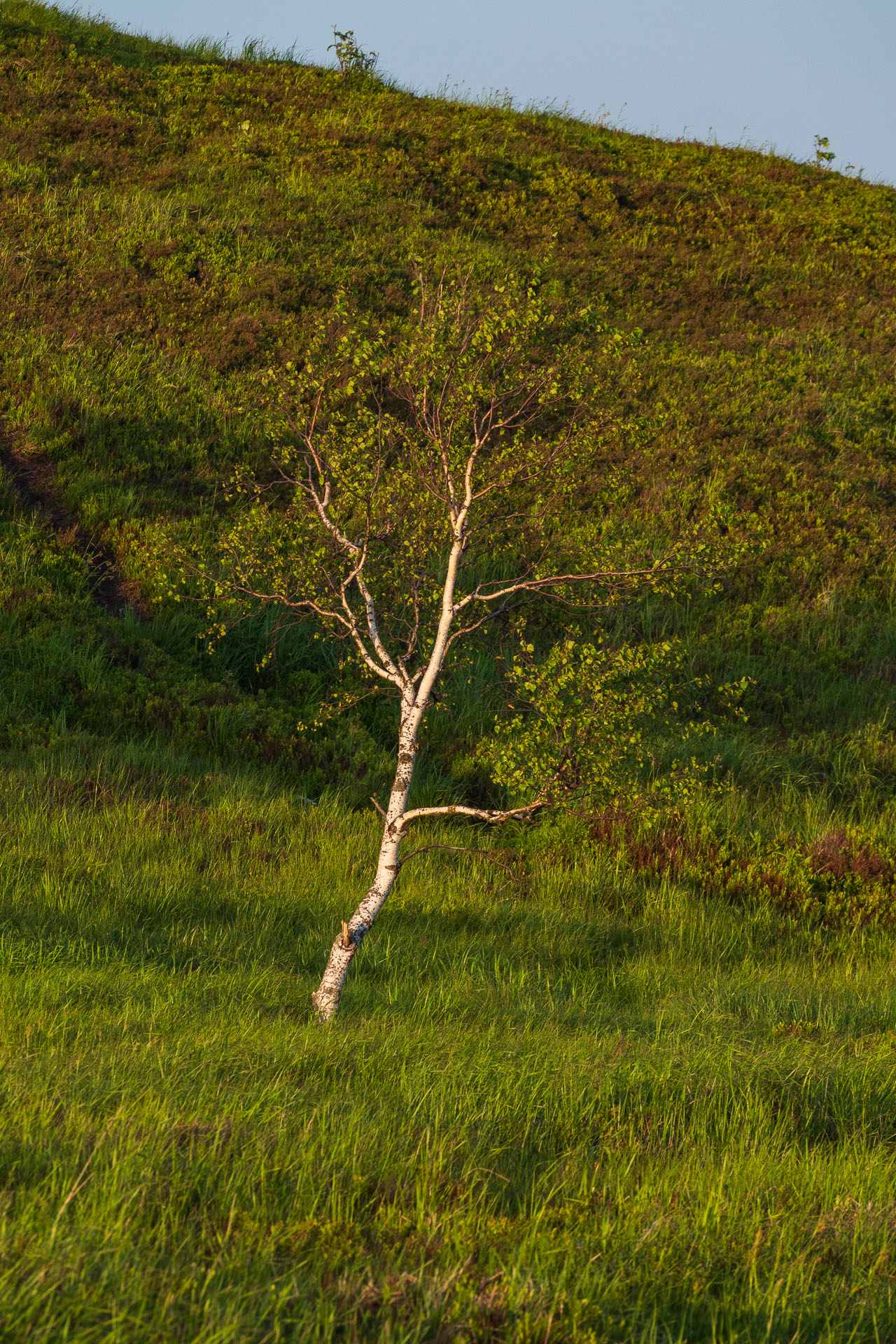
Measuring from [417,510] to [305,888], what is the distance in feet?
11.5

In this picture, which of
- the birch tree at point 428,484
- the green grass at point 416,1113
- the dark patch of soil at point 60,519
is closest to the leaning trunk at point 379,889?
the birch tree at point 428,484

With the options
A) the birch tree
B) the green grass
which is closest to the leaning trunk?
the birch tree

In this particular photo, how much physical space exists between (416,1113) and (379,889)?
2371 mm

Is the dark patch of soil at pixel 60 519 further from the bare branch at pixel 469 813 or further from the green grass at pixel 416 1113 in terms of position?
the bare branch at pixel 469 813

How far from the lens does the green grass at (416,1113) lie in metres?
2.82

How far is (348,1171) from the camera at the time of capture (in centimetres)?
358

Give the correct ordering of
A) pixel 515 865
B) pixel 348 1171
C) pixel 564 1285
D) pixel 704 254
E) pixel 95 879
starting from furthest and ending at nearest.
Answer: pixel 704 254
pixel 515 865
pixel 95 879
pixel 348 1171
pixel 564 1285

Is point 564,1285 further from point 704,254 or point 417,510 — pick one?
point 704,254

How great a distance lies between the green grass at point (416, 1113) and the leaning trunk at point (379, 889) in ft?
0.82

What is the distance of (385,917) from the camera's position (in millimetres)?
8391

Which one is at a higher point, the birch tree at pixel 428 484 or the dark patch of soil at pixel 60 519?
the birch tree at pixel 428 484

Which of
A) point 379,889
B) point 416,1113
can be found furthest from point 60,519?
point 416,1113

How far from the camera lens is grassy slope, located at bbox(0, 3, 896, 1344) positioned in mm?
3086

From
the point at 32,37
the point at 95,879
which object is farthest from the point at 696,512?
the point at 32,37
